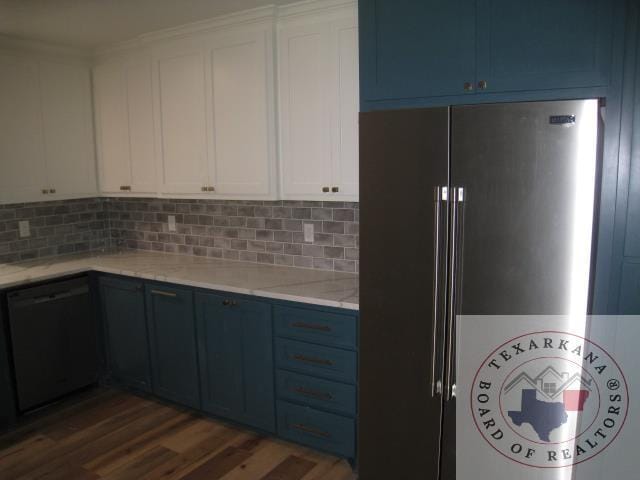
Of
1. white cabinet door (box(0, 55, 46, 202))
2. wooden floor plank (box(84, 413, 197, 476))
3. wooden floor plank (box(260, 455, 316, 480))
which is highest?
white cabinet door (box(0, 55, 46, 202))

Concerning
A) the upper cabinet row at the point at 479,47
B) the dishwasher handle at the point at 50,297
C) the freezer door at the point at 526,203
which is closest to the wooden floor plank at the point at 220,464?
the dishwasher handle at the point at 50,297

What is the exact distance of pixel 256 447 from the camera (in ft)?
9.59

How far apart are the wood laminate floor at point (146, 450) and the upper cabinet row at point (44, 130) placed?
1.50 metres

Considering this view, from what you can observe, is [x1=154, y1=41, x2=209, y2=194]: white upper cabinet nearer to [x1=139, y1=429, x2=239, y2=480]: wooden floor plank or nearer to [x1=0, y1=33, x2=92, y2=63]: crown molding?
[x1=0, y1=33, x2=92, y2=63]: crown molding

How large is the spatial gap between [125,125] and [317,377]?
2.26m

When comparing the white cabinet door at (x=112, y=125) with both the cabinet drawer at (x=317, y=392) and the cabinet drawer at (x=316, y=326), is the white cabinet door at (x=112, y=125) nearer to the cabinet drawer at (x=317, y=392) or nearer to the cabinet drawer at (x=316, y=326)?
Result: the cabinet drawer at (x=316, y=326)

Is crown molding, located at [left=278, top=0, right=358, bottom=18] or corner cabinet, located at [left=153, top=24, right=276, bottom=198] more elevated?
crown molding, located at [left=278, top=0, right=358, bottom=18]

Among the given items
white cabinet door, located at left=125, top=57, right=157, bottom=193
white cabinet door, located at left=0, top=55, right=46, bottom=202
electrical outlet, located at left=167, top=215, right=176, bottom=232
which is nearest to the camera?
white cabinet door, located at left=0, top=55, right=46, bottom=202

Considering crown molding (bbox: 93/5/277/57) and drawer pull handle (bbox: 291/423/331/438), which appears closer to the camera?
drawer pull handle (bbox: 291/423/331/438)

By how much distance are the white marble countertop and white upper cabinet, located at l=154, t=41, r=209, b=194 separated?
53 cm

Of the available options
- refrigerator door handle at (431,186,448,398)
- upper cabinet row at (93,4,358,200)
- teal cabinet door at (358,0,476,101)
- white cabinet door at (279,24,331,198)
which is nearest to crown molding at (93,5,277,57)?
upper cabinet row at (93,4,358,200)

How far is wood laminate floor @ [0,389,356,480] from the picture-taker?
2697 mm

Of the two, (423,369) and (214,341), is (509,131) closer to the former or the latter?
(423,369)

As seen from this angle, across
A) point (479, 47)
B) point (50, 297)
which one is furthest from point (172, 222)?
point (479, 47)
